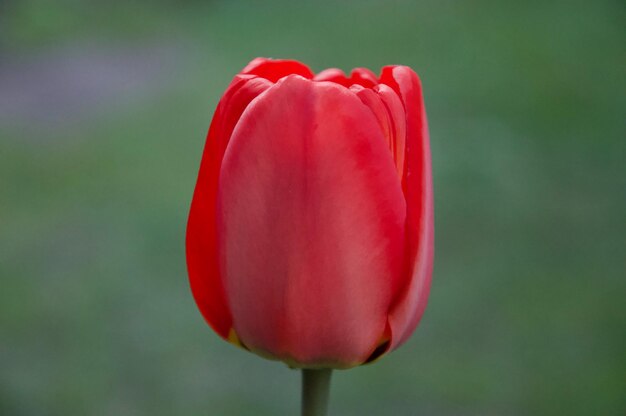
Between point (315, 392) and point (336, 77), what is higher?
point (336, 77)

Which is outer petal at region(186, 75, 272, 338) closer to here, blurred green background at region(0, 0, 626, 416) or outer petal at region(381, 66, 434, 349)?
outer petal at region(381, 66, 434, 349)

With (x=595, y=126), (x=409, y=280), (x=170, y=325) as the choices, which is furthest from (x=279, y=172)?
(x=595, y=126)

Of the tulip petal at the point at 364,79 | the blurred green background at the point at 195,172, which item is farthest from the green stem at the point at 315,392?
the blurred green background at the point at 195,172

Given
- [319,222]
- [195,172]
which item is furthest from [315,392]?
[195,172]

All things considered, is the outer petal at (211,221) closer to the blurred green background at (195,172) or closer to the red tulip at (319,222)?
the red tulip at (319,222)

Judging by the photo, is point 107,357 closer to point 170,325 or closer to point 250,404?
point 170,325

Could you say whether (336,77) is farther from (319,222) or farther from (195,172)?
(195,172)

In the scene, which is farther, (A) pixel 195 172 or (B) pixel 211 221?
(A) pixel 195 172
